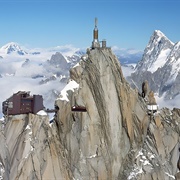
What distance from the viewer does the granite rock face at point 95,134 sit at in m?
98.3

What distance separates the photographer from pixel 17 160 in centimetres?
9650

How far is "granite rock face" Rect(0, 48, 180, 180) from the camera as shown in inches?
3871

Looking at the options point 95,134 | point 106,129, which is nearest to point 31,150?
point 95,134

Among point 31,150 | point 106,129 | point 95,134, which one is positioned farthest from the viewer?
point 106,129

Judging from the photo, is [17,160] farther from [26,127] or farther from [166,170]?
[166,170]

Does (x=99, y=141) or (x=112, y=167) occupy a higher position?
(x=99, y=141)

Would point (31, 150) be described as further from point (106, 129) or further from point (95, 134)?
point (106, 129)

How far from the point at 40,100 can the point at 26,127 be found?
1094 cm

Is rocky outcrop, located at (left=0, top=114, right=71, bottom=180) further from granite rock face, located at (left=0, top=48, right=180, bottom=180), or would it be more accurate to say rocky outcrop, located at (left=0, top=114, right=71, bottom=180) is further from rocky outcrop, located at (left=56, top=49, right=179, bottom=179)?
rocky outcrop, located at (left=56, top=49, right=179, bottom=179)

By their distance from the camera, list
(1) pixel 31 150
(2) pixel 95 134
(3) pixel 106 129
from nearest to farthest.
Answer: (1) pixel 31 150
(2) pixel 95 134
(3) pixel 106 129

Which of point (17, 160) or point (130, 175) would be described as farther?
point (130, 175)

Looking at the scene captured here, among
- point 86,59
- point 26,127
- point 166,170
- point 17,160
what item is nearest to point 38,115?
point 26,127

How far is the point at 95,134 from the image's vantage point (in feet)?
339

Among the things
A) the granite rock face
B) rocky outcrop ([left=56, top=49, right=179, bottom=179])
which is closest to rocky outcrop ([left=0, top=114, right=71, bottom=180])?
the granite rock face
